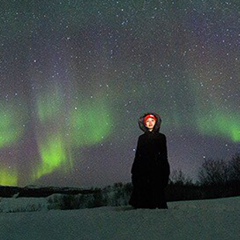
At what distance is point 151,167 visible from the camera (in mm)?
6414

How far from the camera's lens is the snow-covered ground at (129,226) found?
10.1 feet

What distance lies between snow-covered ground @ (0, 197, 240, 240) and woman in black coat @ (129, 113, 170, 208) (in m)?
2.31

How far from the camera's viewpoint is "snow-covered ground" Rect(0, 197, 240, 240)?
3092 mm

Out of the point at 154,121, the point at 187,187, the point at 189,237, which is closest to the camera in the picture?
the point at 189,237

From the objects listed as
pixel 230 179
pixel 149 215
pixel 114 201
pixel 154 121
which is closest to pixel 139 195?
pixel 154 121

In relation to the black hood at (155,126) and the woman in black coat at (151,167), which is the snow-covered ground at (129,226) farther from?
the black hood at (155,126)

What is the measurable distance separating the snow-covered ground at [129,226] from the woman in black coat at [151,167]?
2.31 m

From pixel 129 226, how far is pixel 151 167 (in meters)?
3.05

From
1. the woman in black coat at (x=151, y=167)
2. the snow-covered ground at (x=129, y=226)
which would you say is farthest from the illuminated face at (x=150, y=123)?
the snow-covered ground at (x=129, y=226)

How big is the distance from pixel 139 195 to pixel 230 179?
33361mm

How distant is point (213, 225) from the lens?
3.36 m

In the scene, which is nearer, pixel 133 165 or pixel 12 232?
pixel 12 232

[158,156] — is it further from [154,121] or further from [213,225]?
[213,225]

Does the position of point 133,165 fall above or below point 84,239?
above
